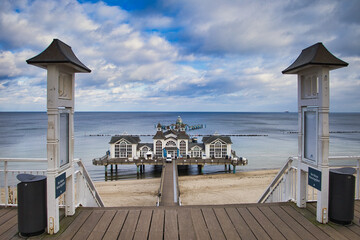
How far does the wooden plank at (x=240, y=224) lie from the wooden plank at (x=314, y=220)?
1.21 meters

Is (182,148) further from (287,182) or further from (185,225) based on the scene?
(185,225)

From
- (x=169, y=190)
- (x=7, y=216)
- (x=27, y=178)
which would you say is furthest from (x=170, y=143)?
(x=27, y=178)

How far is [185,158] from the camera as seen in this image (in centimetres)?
2466

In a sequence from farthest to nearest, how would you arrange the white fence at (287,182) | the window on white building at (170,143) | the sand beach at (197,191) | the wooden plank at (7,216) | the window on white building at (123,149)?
1. the window on white building at (170,143)
2. the window on white building at (123,149)
3. the sand beach at (197,191)
4. the white fence at (287,182)
5. the wooden plank at (7,216)

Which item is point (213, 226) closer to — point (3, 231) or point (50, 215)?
point (50, 215)

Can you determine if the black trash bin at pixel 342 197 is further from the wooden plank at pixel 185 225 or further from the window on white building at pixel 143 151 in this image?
the window on white building at pixel 143 151

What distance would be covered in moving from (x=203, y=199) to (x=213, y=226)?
11411 millimetres

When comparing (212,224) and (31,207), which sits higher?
(31,207)

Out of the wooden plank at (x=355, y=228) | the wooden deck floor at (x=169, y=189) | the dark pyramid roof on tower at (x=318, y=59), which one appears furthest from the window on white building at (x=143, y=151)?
the wooden plank at (x=355, y=228)

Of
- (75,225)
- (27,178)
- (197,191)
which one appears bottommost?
(197,191)

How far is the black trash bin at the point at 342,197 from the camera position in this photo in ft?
13.4

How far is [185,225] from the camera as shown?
13.2 feet

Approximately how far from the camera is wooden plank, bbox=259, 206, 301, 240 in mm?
3692

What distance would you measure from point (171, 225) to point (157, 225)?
23 cm
